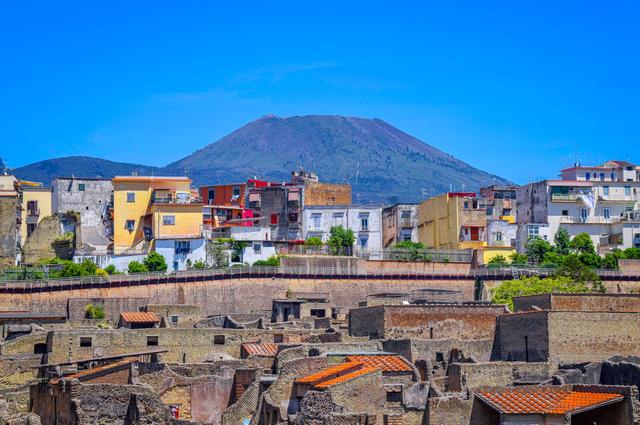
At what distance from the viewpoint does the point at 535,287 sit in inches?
3095

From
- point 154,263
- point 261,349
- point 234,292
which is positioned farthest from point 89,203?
point 261,349

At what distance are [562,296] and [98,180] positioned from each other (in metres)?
54.2

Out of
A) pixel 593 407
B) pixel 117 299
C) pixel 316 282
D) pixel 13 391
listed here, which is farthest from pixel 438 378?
pixel 316 282

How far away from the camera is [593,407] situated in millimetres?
36781

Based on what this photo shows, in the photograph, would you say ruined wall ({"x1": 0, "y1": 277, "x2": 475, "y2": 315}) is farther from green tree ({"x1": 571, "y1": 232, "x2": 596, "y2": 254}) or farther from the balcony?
the balcony

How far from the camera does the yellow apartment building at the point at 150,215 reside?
313 feet

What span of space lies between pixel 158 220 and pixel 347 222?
55.2 ft

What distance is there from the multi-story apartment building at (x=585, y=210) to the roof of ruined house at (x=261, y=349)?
168 feet

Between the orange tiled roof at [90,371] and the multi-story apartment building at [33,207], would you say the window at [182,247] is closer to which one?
the multi-story apartment building at [33,207]

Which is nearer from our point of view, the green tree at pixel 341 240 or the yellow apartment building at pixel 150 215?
the yellow apartment building at pixel 150 215

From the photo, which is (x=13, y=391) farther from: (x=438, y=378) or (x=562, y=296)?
(x=562, y=296)

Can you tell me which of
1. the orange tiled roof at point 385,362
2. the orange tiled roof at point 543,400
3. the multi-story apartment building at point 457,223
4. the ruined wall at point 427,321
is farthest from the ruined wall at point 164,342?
the multi-story apartment building at point 457,223

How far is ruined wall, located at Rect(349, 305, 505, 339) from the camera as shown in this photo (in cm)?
5941

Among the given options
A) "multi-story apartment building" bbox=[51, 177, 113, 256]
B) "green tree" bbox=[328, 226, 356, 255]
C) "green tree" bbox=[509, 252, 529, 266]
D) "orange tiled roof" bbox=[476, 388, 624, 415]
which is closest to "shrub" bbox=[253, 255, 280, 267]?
"green tree" bbox=[328, 226, 356, 255]
